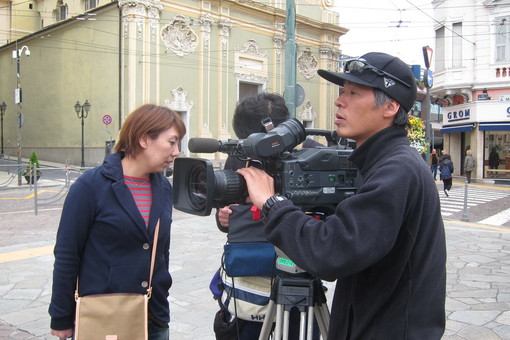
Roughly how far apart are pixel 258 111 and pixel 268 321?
1.01 metres

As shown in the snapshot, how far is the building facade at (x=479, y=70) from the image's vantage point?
20.9 m

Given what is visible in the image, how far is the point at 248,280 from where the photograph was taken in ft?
6.84

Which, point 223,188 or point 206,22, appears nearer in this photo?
point 223,188

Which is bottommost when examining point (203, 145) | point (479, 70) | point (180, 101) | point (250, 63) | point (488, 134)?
point (203, 145)

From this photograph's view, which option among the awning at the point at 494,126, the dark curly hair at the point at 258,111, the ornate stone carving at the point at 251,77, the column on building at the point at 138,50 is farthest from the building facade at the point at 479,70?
the dark curly hair at the point at 258,111

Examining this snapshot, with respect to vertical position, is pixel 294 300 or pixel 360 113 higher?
pixel 360 113

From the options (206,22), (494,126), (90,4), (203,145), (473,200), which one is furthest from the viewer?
(90,4)

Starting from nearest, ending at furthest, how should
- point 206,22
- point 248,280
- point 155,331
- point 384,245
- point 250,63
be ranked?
point 384,245, point 248,280, point 155,331, point 206,22, point 250,63

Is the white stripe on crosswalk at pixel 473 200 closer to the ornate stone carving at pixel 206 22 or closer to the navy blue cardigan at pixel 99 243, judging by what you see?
the navy blue cardigan at pixel 99 243

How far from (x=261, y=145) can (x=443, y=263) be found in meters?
0.71

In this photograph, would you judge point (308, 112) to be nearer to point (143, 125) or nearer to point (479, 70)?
point (479, 70)

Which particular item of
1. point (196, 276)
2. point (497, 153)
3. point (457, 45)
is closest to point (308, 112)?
point (457, 45)

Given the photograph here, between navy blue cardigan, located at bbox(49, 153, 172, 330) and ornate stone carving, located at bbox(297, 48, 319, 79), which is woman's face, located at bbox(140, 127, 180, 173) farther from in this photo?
ornate stone carving, located at bbox(297, 48, 319, 79)

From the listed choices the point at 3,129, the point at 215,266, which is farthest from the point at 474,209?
the point at 3,129
